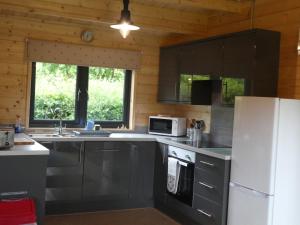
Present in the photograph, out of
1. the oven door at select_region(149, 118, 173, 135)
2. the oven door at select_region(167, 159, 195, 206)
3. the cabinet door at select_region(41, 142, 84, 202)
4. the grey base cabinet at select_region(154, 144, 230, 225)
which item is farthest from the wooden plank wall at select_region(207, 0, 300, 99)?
the cabinet door at select_region(41, 142, 84, 202)

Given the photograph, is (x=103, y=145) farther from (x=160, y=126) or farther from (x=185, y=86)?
(x=185, y=86)

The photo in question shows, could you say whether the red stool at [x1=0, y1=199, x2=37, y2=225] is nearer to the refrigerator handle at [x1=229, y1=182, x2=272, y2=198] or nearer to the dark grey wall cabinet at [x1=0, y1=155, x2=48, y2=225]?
the dark grey wall cabinet at [x1=0, y1=155, x2=48, y2=225]

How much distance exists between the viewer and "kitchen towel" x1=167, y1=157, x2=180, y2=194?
456cm

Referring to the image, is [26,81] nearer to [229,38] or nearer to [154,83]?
[154,83]

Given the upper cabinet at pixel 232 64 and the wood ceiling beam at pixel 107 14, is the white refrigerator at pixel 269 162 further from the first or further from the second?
the wood ceiling beam at pixel 107 14

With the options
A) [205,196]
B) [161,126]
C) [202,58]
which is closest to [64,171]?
[161,126]

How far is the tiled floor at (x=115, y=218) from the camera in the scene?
452 cm

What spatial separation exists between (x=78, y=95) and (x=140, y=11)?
4.55 feet

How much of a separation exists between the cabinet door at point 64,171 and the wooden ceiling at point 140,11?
1.44 m

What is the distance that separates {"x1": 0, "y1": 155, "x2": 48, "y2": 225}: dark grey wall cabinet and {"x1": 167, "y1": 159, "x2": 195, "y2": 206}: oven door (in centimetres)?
166

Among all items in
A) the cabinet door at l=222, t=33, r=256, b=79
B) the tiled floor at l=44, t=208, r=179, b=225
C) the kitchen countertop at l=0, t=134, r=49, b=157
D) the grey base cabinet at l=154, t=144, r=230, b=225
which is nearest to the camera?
the kitchen countertop at l=0, t=134, r=49, b=157

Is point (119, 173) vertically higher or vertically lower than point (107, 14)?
lower

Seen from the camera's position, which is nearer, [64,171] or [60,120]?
[64,171]

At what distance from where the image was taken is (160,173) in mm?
4984
